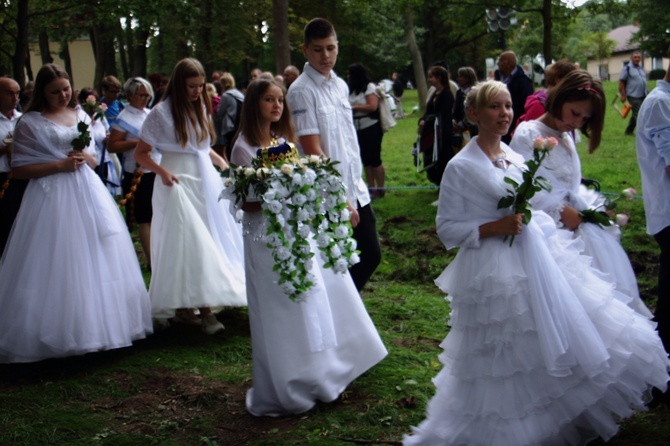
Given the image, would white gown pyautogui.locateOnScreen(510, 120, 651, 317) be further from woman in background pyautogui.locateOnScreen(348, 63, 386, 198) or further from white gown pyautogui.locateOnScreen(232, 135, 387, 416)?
woman in background pyautogui.locateOnScreen(348, 63, 386, 198)

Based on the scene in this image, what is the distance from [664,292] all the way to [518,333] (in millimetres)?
1479

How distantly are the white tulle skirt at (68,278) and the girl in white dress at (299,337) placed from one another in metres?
1.74

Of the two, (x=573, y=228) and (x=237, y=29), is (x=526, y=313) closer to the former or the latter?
(x=573, y=228)

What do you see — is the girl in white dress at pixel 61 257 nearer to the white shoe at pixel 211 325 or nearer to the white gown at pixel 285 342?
the white shoe at pixel 211 325

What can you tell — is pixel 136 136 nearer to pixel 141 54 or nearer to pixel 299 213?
pixel 299 213

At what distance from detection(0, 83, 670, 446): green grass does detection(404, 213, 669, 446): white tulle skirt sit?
51cm

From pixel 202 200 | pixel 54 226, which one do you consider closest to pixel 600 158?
pixel 202 200

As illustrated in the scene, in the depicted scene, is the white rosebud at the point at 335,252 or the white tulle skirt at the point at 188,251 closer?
the white rosebud at the point at 335,252

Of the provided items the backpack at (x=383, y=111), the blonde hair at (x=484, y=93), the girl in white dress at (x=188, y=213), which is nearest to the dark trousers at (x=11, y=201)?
the girl in white dress at (x=188, y=213)

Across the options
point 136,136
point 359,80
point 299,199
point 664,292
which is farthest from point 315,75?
point 359,80

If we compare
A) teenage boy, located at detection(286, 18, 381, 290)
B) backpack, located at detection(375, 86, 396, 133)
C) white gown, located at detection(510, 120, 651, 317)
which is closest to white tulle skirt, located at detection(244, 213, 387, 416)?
teenage boy, located at detection(286, 18, 381, 290)

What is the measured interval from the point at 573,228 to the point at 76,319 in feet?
13.0

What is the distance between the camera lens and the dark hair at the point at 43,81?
22.5 feet

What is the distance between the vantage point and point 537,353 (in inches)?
166
